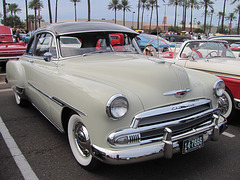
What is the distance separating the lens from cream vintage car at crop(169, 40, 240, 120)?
12.7ft

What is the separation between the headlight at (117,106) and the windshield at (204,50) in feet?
10.5

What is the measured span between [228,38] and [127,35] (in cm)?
380

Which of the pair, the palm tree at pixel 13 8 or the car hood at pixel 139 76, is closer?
the car hood at pixel 139 76

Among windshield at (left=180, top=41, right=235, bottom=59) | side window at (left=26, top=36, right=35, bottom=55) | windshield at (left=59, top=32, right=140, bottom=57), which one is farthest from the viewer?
windshield at (left=180, top=41, right=235, bottom=59)

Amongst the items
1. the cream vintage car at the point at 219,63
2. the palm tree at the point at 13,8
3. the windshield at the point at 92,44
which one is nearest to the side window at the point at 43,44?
the windshield at the point at 92,44

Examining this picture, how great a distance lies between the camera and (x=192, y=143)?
7.84 feet

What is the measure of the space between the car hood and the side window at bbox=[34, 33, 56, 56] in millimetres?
683

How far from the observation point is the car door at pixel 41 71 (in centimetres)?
316

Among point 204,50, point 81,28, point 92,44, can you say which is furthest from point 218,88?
point 204,50

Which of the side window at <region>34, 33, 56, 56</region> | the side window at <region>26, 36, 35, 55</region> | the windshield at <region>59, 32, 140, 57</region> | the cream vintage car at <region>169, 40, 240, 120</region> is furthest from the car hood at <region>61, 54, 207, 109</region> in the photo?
the side window at <region>26, 36, 35, 55</region>

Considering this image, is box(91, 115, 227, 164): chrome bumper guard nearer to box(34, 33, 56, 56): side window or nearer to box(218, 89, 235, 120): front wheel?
box(218, 89, 235, 120): front wheel

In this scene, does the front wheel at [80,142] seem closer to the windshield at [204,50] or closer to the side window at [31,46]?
the side window at [31,46]

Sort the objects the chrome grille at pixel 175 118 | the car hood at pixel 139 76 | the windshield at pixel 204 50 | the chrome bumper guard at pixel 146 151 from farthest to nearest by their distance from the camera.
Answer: the windshield at pixel 204 50 < the car hood at pixel 139 76 < the chrome grille at pixel 175 118 < the chrome bumper guard at pixel 146 151

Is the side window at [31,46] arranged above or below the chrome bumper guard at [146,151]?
above
